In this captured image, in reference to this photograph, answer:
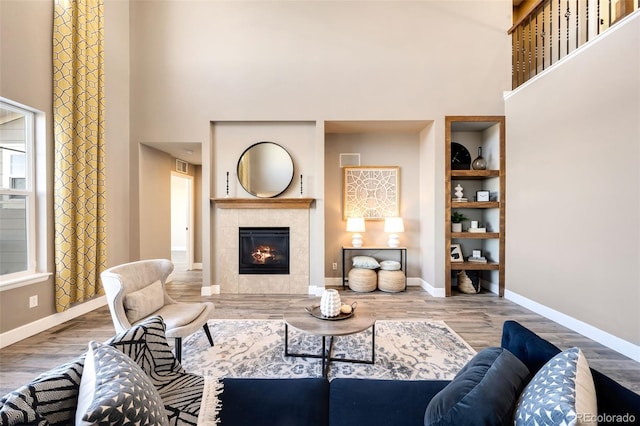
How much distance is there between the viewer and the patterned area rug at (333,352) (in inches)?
83.7

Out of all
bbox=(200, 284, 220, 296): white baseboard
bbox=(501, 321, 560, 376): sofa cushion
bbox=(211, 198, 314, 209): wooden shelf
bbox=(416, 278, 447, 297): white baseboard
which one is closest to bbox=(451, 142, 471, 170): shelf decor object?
bbox=(416, 278, 447, 297): white baseboard

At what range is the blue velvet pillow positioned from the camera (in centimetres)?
91

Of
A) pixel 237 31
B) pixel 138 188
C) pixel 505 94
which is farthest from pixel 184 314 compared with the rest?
pixel 505 94

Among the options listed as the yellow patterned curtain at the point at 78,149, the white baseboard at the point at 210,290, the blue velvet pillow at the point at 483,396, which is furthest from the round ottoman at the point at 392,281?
the yellow patterned curtain at the point at 78,149

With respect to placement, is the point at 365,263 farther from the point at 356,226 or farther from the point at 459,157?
the point at 459,157

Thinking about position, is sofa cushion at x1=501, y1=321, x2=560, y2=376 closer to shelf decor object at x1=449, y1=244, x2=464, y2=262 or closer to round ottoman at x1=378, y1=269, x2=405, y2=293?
round ottoman at x1=378, y1=269, x2=405, y2=293

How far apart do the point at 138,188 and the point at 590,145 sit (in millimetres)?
5588

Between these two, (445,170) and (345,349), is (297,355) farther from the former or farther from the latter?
(445,170)

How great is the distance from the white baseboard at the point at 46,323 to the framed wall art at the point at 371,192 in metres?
3.68

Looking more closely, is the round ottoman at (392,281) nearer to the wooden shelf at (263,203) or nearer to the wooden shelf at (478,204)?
the wooden shelf at (478,204)

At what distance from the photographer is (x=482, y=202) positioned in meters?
3.98

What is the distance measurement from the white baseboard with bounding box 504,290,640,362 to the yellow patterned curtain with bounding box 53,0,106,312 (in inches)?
212

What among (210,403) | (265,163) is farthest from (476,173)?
(210,403)

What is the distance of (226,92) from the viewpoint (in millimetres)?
4090
